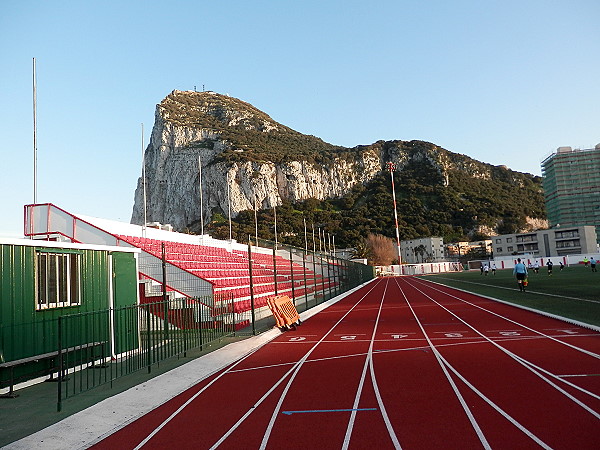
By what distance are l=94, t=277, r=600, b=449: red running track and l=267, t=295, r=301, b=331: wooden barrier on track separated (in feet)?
9.56

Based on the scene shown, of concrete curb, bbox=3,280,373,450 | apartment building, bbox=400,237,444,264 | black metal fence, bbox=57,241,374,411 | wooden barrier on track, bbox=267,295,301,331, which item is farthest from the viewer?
apartment building, bbox=400,237,444,264

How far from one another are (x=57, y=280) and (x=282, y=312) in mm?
7217

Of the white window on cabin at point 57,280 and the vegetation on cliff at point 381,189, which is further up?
the vegetation on cliff at point 381,189

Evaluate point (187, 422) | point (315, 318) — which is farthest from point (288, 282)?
point (187, 422)

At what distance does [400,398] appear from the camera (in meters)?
6.23

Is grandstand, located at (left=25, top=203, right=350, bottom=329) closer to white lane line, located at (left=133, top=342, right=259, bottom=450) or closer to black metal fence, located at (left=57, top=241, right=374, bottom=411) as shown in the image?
black metal fence, located at (left=57, top=241, right=374, bottom=411)

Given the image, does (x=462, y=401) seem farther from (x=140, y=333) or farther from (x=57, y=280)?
(x=57, y=280)

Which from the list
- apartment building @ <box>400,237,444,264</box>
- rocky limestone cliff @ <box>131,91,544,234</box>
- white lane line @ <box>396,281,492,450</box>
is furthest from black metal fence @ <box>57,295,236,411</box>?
rocky limestone cliff @ <box>131,91,544,234</box>

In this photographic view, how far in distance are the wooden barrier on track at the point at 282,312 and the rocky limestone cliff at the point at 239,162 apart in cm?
10755

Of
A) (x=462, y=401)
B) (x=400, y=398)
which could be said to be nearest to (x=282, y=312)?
(x=400, y=398)

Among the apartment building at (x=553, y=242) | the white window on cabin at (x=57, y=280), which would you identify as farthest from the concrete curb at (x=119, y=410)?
the apartment building at (x=553, y=242)

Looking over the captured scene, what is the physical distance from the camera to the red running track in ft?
15.8

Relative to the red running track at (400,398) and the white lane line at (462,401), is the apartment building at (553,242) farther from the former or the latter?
the white lane line at (462,401)

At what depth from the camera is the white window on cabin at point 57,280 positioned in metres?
8.38
